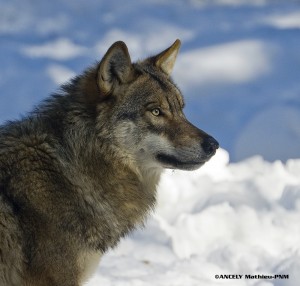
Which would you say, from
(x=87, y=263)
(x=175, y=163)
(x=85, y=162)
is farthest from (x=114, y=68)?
(x=87, y=263)

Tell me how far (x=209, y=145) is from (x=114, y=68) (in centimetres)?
135

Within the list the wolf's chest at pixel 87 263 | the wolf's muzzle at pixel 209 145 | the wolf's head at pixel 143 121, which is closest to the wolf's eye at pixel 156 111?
the wolf's head at pixel 143 121

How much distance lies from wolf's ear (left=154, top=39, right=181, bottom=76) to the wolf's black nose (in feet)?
3.94

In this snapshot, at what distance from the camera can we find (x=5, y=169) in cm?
714

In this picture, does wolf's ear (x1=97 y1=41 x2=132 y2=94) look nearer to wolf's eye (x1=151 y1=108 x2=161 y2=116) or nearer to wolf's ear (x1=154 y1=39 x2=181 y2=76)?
wolf's eye (x1=151 y1=108 x2=161 y2=116)

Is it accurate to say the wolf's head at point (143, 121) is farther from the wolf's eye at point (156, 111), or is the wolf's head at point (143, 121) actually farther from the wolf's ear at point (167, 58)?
the wolf's ear at point (167, 58)

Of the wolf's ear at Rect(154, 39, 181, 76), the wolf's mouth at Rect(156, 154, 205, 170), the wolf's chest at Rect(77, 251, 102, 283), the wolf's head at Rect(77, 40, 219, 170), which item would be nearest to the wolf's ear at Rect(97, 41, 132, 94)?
the wolf's head at Rect(77, 40, 219, 170)

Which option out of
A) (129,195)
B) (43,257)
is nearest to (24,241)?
(43,257)

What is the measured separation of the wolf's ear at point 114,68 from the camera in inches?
285

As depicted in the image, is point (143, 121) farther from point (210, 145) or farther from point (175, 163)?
point (210, 145)

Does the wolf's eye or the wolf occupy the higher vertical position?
the wolf's eye

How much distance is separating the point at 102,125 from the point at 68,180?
2.32ft

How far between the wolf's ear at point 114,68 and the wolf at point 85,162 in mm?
11

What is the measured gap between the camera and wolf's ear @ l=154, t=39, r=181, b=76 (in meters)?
8.26
